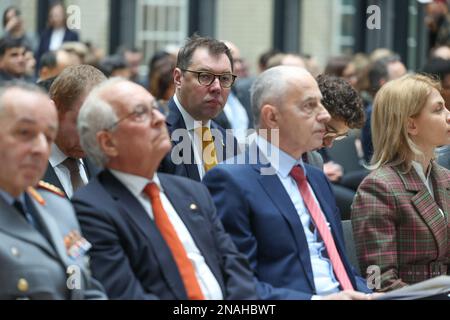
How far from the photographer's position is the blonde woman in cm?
507

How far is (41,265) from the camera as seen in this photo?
3.69m

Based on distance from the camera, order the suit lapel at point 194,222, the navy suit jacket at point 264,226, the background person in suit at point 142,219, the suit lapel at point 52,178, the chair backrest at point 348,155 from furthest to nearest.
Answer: the chair backrest at point 348,155 → the suit lapel at point 52,178 → the navy suit jacket at point 264,226 → the suit lapel at point 194,222 → the background person in suit at point 142,219

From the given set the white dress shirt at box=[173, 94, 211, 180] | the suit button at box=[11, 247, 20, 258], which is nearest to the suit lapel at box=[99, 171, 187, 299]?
the suit button at box=[11, 247, 20, 258]

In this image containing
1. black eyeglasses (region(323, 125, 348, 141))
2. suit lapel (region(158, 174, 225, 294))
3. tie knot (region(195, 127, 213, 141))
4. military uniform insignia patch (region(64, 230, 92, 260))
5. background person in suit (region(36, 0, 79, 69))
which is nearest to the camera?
military uniform insignia patch (region(64, 230, 92, 260))

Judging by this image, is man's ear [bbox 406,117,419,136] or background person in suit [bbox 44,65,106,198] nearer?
background person in suit [bbox 44,65,106,198]

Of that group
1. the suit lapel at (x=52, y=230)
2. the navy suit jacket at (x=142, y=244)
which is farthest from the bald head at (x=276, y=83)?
the suit lapel at (x=52, y=230)

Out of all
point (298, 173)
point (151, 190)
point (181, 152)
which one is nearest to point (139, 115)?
point (151, 190)

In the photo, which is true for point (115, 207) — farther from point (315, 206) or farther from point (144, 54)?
point (144, 54)

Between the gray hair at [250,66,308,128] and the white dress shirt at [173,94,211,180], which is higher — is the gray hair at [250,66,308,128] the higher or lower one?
the higher one

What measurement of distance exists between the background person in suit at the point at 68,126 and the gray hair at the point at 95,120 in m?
0.88

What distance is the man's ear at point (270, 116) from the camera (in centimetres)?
468

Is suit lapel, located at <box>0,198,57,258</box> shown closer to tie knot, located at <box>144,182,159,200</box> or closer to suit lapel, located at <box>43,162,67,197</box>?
tie knot, located at <box>144,182,159,200</box>

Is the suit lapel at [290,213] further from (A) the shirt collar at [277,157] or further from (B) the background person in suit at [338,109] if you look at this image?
(B) the background person in suit at [338,109]
